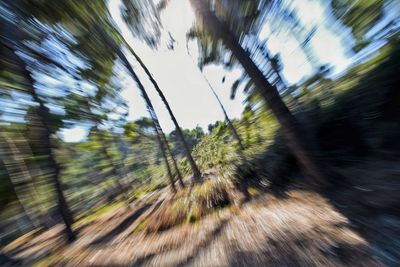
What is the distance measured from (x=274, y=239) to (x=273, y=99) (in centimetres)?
232

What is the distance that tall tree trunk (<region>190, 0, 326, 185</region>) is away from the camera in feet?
12.1

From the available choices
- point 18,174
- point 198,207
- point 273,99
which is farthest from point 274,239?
point 18,174

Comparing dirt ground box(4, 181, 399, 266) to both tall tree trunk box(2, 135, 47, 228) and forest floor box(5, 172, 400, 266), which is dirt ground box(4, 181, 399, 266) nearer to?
forest floor box(5, 172, 400, 266)

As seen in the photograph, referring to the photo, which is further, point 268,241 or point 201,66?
point 201,66

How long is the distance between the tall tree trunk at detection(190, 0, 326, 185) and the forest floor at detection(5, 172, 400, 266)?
22.9 inches

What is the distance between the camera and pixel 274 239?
118 inches

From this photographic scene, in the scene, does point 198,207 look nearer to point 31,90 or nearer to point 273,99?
point 273,99

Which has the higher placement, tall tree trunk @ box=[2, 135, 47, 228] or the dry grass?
tall tree trunk @ box=[2, 135, 47, 228]

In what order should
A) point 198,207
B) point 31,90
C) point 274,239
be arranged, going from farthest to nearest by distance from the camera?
point 198,207, point 31,90, point 274,239

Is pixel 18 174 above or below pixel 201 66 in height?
below

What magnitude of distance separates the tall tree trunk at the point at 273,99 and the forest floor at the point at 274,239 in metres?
0.58

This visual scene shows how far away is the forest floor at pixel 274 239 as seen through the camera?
219cm

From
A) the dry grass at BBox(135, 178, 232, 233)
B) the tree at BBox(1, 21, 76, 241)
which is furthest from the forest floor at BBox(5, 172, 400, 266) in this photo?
the tree at BBox(1, 21, 76, 241)

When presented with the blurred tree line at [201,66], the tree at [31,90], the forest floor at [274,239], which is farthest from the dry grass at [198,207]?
the tree at [31,90]
